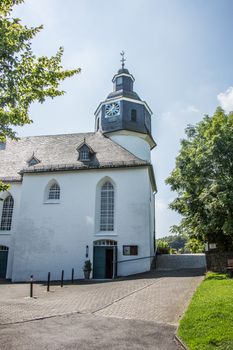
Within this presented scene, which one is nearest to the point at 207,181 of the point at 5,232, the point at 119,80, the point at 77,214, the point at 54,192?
the point at 77,214

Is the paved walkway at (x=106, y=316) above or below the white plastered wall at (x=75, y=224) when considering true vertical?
below

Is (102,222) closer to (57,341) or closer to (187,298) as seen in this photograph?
(187,298)

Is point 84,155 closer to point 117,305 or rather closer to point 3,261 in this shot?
point 3,261

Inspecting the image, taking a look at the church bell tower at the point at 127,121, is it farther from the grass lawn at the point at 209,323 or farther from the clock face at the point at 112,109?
the grass lawn at the point at 209,323

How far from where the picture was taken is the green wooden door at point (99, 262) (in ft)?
65.4

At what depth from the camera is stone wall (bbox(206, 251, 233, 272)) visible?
1647 cm

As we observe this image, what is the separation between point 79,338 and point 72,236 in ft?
50.3

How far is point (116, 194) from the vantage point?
21.8 m

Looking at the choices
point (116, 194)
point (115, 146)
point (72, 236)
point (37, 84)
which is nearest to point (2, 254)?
point (72, 236)

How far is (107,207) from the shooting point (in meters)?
21.9

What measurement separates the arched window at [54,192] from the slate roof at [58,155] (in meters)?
1.45

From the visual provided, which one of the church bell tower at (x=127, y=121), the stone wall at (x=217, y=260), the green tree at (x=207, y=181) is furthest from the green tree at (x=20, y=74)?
the church bell tower at (x=127, y=121)

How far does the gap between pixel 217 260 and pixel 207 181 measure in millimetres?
4781

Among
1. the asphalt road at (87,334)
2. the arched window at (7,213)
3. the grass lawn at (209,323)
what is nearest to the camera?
the grass lawn at (209,323)
